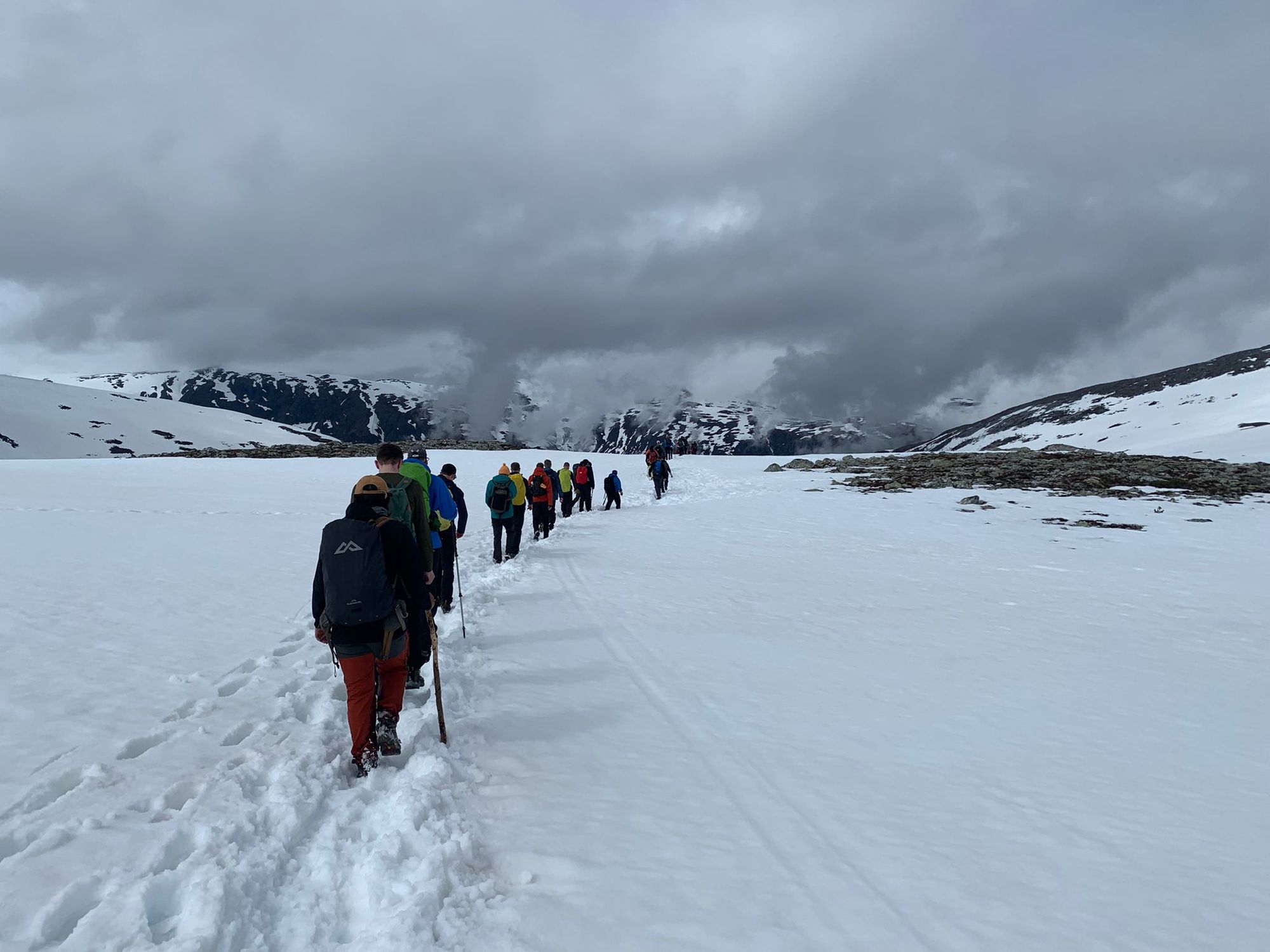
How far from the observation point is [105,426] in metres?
149

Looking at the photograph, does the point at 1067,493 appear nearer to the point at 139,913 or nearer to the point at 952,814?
the point at 952,814

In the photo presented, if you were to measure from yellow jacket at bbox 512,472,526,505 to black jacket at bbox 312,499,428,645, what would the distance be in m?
9.56

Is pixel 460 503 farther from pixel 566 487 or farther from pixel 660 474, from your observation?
pixel 660 474

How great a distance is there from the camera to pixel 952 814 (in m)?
4.91

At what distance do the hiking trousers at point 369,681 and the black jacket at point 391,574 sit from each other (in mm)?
88

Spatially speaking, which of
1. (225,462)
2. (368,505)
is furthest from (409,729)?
(225,462)

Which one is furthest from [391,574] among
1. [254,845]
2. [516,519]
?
[516,519]

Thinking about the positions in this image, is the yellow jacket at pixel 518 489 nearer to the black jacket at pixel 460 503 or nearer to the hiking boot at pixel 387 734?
the black jacket at pixel 460 503

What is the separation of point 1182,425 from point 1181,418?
1219cm

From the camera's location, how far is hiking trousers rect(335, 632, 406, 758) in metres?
5.02

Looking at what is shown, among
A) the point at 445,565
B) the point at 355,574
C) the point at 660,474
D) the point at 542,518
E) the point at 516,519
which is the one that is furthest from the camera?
the point at 660,474

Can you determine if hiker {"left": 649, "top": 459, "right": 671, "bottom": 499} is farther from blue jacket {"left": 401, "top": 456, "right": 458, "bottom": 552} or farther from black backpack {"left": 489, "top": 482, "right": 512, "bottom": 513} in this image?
blue jacket {"left": 401, "top": 456, "right": 458, "bottom": 552}

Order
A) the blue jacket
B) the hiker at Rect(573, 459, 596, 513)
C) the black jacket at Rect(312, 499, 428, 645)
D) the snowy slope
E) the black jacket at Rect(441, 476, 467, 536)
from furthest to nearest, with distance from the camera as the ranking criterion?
the snowy slope → the hiker at Rect(573, 459, 596, 513) → the black jacket at Rect(441, 476, 467, 536) → the blue jacket → the black jacket at Rect(312, 499, 428, 645)

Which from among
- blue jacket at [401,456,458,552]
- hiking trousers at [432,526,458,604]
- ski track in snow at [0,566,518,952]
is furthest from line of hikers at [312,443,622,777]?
hiking trousers at [432,526,458,604]
